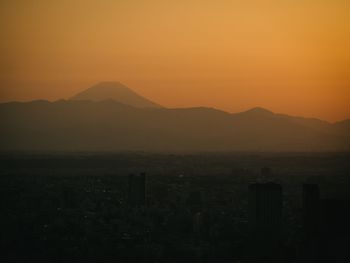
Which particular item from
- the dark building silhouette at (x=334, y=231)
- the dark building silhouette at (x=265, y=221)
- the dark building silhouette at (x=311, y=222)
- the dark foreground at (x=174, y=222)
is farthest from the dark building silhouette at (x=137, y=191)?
the dark building silhouette at (x=334, y=231)

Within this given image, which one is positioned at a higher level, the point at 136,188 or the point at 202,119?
the point at 202,119

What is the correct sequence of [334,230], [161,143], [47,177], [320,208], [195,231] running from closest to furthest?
[334,230] → [320,208] → [195,231] → [47,177] → [161,143]

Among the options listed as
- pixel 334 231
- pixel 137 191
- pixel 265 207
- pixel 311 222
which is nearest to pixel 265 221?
pixel 265 207

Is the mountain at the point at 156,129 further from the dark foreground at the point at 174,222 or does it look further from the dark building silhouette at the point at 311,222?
the dark building silhouette at the point at 311,222

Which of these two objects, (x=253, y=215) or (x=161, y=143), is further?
(x=161, y=143)

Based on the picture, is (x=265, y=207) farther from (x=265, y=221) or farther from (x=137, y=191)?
(x=137, y=191)

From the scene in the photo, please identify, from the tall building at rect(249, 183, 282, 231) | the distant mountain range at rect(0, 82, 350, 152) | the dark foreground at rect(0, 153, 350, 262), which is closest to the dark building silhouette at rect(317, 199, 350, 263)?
the dark foreground at rect(0, 153, 350, 262)

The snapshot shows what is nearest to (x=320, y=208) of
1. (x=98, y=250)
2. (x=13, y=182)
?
(x=98, y=250)

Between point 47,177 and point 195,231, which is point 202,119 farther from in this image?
point 195,231
